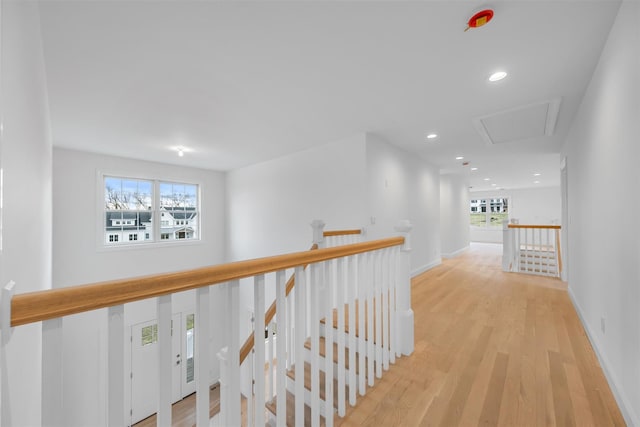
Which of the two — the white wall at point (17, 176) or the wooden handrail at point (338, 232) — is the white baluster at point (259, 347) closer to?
the white wall at point (17, 176)

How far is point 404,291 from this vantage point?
78.6 inches

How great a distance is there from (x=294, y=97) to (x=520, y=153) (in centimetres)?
461

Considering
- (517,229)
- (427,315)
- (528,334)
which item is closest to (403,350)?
(427,315)

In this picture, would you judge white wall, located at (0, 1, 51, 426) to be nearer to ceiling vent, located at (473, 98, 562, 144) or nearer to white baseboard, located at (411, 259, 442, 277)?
ceiling vent, located at (473, 98, 562, 144)

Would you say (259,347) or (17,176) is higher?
(17,176)

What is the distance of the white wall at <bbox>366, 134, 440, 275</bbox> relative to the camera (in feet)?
12.0

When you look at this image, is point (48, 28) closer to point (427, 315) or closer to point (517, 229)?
point (427, 315)

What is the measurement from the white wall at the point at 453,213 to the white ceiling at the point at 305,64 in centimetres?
341

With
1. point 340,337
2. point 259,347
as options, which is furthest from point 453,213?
point 259,347

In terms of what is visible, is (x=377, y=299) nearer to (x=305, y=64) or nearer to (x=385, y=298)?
(x=385, y=298)

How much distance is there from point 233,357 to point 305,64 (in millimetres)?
2016

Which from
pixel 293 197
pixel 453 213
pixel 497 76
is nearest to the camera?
pixel 497 76

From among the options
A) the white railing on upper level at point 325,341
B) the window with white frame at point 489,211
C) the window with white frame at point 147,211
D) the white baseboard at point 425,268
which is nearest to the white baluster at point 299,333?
the white railing on upper level at point 325,341

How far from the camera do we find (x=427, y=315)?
2.84 metres
